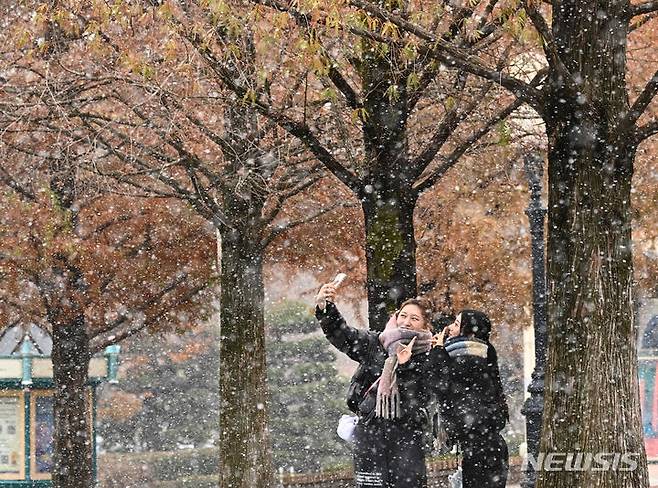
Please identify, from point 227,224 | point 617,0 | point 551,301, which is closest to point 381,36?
point 617,0

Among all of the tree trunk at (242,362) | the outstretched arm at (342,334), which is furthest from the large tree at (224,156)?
the outstretched arm at (342,334)

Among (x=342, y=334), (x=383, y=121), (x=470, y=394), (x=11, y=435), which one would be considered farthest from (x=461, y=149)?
(x=11, y=435)

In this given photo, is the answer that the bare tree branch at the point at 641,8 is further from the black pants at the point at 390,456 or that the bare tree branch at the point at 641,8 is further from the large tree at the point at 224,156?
the large tree at the point at 224,156

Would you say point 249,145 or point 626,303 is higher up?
point 249,145

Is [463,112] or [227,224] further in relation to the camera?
[227,224]

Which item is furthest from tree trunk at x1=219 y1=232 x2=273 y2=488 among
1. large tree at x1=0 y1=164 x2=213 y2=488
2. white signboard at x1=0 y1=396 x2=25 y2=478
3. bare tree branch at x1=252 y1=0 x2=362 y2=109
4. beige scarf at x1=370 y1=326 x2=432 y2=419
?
white signboard at x1=0 y1=396 x2=25 y2=478

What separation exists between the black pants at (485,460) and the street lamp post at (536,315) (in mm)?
3430

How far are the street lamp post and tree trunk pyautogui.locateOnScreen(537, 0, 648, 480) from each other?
4.52 meters

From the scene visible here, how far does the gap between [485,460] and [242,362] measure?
5.95 metres

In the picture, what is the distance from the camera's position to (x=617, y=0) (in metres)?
8.68

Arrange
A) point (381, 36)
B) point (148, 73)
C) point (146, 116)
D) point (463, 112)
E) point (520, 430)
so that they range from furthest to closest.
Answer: point (520, 430) < point (146, 116) < point (463, 112) < point (148, 73) < point (381, 36)

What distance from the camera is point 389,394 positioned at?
8.04 metres

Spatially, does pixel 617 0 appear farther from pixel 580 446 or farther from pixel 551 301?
pixel 580 446

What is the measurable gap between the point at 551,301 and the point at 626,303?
501 millimetres
